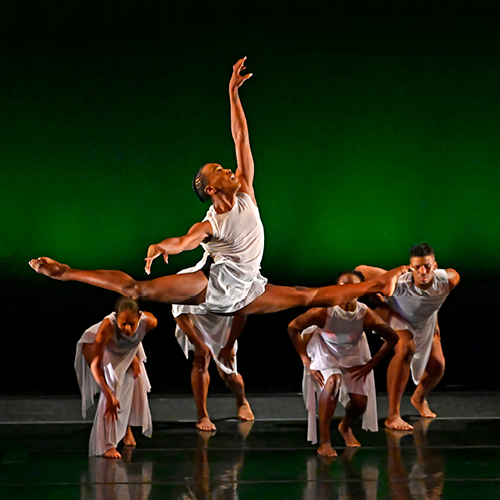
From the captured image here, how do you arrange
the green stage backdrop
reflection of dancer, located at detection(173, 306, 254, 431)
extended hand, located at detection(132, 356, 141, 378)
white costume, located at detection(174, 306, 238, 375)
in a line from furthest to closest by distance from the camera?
the green stage backdrop → white costume, located at detection(174, 306, 238, 375) → reflection of dancer, located at detection(173, 306, 254, 431) → extended hand, located at detection(132, 356, 141, 378)

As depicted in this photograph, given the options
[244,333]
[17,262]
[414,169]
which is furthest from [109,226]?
[414,169]

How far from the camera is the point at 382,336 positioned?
4816mm

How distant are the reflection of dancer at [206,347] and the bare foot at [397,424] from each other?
973mm

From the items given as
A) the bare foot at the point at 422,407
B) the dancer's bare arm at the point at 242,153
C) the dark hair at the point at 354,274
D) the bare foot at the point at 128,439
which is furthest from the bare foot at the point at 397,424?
the dancer's bare arm at the point at 242,153

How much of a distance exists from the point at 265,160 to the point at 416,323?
1.97 metres

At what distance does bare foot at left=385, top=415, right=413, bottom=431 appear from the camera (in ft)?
17.3

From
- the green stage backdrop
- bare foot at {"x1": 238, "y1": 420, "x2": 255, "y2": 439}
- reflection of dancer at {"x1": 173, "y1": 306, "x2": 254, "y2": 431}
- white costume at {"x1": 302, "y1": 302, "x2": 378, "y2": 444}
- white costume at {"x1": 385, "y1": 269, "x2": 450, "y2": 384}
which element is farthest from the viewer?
the green stage backdrop

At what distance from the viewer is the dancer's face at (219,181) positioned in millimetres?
4137

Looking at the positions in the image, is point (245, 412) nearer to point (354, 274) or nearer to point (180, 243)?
point (354, 274)

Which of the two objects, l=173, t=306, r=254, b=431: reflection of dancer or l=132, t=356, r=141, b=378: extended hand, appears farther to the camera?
l=173, t=306, r=254, b=431: reflection of dancer

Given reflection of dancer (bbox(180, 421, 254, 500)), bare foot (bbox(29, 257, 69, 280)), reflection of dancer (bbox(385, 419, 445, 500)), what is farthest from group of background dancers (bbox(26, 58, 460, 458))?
reflection of dancer (bbox(180, 421, 254, 500))

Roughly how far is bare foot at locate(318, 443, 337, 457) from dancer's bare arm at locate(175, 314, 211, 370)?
1200mm

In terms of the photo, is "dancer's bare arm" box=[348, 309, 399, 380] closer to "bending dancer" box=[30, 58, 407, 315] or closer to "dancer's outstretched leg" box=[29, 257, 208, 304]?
"bending dancer" box=[30, 58, 407, 315]

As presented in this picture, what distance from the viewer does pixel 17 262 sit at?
653cm
